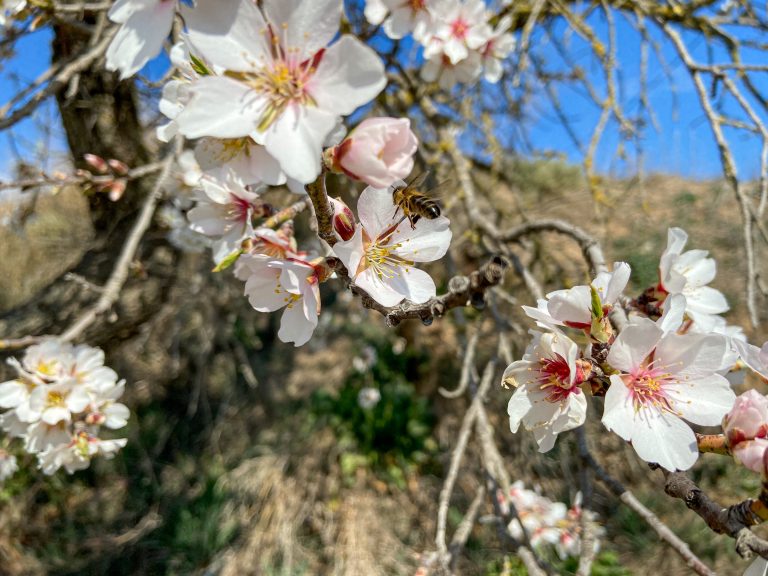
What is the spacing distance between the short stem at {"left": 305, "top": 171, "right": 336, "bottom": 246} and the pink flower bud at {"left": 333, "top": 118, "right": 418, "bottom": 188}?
0.04 meters

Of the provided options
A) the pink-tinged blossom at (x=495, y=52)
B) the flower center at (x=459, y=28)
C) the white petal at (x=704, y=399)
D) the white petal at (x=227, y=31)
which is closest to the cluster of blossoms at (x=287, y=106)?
the white petal at (x=227, y=31)

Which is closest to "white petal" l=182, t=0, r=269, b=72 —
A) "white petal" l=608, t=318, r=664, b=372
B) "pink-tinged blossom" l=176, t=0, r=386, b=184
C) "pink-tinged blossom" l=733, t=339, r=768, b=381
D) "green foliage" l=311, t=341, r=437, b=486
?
"pink-tinged blossom" l=176, t=0, r=386, b=184

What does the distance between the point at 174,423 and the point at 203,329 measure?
1.57 metres

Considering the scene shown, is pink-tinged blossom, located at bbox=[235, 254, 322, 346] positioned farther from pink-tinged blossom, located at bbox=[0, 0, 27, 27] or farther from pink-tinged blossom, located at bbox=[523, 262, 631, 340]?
pink-tinged blossom, located at bbox=[0, 0, 27, 27]

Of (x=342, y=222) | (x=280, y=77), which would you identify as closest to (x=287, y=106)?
(x=280, y=77)

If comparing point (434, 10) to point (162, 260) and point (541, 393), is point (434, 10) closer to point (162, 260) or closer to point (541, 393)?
point (541, 393)

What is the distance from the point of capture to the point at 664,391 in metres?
0.78

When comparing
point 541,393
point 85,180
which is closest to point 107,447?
point 85,180

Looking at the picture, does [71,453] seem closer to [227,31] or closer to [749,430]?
[227,31]

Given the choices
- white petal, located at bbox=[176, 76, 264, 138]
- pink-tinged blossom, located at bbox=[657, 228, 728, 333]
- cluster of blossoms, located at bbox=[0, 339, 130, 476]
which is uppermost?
white petal, located at bbox=[176, 76, 264, 138]

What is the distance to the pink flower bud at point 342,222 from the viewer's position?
0.67 metres

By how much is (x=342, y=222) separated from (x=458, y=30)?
1.20 meters

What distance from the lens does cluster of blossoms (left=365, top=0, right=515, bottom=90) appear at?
1.39 metres

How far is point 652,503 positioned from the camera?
3.35 m
